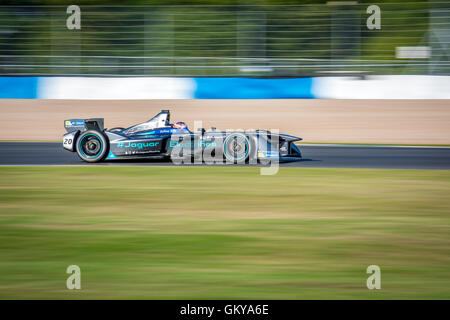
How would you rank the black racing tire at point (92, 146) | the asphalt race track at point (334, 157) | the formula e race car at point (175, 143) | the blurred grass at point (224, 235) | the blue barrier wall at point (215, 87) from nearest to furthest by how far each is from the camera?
the blurred grass at point (224, 235) → the formula e race car at point (175, 143) → the black racing tire at point (92, 146) → the asphalt race track at point (334, 157) → the blue barrier wall at point (215, 87)

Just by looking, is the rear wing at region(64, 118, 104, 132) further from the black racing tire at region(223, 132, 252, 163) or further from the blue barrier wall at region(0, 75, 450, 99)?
the blue barrier wall at region(0, 75, 450, 99)

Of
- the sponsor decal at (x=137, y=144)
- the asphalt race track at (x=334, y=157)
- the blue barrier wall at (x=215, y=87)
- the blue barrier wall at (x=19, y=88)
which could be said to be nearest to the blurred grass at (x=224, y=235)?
the sponsor decal at (x=137, y=144)

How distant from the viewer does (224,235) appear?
565cm

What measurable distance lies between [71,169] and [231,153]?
276cm

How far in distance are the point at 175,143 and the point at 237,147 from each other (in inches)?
42.7

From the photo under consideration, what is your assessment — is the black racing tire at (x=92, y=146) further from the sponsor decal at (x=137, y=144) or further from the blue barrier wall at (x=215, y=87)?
the blue barrier wall at (x=215, y=87)

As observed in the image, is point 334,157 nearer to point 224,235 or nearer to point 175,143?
point 175,143

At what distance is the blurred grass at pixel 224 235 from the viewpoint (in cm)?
425

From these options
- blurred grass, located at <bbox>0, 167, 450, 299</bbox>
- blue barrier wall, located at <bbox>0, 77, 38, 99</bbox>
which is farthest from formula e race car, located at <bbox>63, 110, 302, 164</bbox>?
blue barrier wall, located at <bbox>0, 77, 38, 99</bbox>

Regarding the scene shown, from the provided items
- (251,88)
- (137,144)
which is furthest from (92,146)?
(251,88)

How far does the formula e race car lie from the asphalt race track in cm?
40

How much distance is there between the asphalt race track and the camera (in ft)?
34.3

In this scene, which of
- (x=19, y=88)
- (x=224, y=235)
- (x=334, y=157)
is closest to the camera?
(x=224, y=235)

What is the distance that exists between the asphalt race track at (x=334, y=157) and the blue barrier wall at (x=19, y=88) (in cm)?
229
